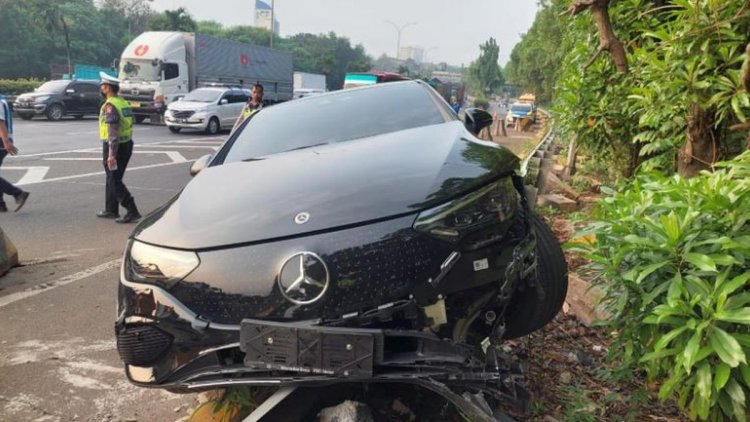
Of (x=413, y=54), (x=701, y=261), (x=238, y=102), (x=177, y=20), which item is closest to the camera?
(x=701, y=261)

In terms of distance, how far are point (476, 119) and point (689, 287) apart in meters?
2.16

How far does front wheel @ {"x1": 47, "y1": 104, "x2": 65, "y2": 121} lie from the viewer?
68.7ft

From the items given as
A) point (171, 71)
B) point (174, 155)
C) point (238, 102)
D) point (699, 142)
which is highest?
point (171, 71)

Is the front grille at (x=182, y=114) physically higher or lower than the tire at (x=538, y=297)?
lower

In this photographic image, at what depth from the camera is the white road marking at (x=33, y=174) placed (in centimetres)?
900

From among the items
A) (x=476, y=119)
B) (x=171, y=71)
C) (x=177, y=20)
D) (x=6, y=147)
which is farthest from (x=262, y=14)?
(x=476, y=119)

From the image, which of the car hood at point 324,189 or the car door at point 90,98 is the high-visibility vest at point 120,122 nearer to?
the car hood at point 324,189

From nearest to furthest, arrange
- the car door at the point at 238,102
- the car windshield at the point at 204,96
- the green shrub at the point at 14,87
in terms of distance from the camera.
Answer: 1. the car windshield at the point at 204,96
2. the car door at the point at 238,102
3. the green shrub at the point at 14,87

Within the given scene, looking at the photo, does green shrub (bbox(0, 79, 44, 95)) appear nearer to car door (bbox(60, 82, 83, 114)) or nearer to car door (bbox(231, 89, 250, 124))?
car door (bbox(60, 82, 83, 114))

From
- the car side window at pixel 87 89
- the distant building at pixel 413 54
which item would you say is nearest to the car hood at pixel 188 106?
the car side window at pixel 87 89

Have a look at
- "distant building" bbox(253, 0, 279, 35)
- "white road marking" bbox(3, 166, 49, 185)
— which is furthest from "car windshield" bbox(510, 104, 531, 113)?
"distant building" bbox(253, 0, 279, 35)

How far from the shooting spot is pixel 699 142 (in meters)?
3.60

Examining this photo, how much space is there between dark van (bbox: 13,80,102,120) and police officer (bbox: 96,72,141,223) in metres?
16.6

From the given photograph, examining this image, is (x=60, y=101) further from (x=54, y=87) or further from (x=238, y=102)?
(x=238, y=102)
